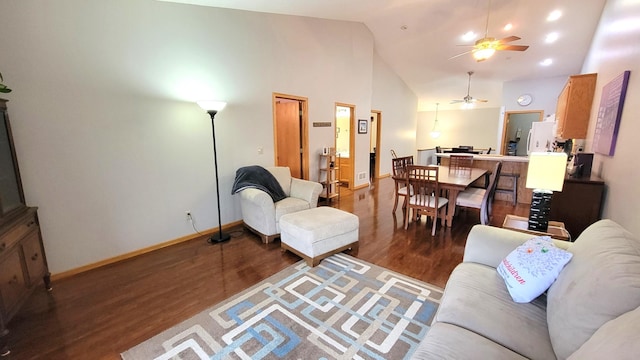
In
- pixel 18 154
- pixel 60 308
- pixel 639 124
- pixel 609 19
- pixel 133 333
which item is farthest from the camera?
pixel 609 19

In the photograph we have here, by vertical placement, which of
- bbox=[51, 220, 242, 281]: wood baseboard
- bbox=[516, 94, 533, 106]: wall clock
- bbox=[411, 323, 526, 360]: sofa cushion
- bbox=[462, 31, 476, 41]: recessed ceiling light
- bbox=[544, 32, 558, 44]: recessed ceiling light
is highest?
bbox=[462, 31, 476, 41]: recessed ceiling light

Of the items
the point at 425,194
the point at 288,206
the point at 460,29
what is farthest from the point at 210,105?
the point at 460,29

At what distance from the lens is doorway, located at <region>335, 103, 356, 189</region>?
19.5 ft

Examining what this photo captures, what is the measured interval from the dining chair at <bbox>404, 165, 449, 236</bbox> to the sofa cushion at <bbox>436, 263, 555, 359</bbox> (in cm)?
194

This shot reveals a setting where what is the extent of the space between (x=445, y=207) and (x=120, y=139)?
4.13m

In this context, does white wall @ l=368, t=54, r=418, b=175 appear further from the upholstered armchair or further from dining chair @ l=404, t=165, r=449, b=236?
the upholstered armchair

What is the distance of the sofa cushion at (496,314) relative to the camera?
3.76 feet

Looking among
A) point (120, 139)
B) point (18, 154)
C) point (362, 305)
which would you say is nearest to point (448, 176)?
point (362, 305)

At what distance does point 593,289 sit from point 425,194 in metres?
2.61

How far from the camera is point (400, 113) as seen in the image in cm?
848

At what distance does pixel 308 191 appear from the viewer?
12.0 feet

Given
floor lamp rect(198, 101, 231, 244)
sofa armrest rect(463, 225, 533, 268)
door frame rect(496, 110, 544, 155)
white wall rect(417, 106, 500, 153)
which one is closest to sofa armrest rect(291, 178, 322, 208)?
floor lamp rect(198, 101, 231, 244)

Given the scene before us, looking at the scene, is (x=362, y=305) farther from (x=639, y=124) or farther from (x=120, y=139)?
(x=120, y=139)

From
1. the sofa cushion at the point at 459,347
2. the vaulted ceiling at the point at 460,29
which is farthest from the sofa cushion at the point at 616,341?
the vaulted ceiling at the point at 460,29
